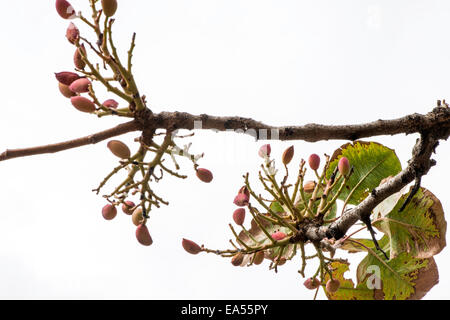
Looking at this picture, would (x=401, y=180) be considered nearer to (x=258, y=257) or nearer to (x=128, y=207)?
(x=258, y=257)

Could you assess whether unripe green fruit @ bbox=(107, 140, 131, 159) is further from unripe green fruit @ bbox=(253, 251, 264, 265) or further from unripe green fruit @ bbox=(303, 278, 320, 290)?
unripe green fruit @ bbox=(303, 278, 320, 290)

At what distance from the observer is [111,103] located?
60.9 inches

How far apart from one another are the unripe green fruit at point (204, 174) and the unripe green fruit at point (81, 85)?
478mm

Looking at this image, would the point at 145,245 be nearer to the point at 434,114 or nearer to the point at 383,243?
the point at 434,114

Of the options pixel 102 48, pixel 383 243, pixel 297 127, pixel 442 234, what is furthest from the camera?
pixel 383 243

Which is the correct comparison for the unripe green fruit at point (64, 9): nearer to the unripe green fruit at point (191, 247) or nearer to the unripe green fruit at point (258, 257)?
the unripe green fruit at point (191, 247)

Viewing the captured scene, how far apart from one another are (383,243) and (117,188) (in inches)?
59.5

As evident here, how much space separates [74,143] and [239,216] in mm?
839

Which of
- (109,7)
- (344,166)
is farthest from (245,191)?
(109,7)

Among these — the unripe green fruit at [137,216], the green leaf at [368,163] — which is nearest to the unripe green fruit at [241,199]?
the unripe green fruit at [137,216]

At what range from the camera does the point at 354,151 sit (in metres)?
2.50

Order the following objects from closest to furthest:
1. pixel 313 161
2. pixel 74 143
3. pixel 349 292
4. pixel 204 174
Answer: pixel 74 143, pixel 204 174, pixel 313 161, pixel 349 292
